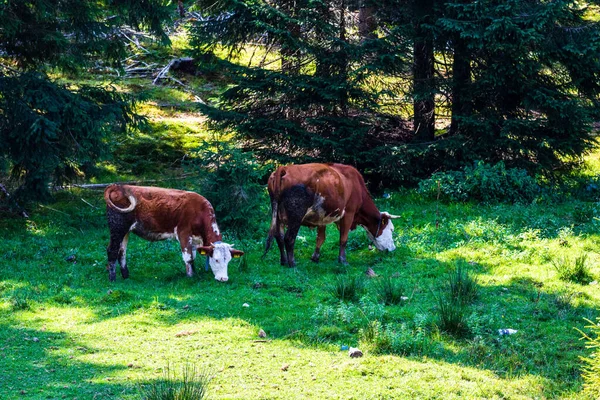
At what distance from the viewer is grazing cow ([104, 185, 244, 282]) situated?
40.3ft

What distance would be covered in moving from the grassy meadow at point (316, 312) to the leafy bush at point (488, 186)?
0.47 metres

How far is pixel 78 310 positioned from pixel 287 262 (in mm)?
4154

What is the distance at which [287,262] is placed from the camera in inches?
527

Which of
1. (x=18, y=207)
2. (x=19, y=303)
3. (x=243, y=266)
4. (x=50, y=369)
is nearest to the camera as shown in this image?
(x=50, y=369)

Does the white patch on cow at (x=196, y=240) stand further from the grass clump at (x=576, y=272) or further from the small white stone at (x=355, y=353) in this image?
the grass clump at (x=576, y=272)

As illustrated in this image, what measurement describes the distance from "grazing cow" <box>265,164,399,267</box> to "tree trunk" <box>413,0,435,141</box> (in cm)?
581

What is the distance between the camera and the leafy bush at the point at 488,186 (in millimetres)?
17484

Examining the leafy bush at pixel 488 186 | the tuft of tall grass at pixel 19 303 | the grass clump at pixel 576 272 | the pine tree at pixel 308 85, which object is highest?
the pine tree at pixel 308 85

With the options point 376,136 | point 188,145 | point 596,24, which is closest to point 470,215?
point 376,136

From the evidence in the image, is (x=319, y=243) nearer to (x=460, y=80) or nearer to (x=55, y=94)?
(x=55, y=94)

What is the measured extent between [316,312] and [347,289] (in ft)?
3.24

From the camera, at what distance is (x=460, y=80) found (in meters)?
19.3

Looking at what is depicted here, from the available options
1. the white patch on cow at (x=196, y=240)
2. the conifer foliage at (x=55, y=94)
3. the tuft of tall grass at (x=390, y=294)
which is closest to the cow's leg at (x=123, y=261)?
the white patch on cow at (x=196, y=240)

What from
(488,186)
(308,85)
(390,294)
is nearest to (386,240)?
(390,294)
